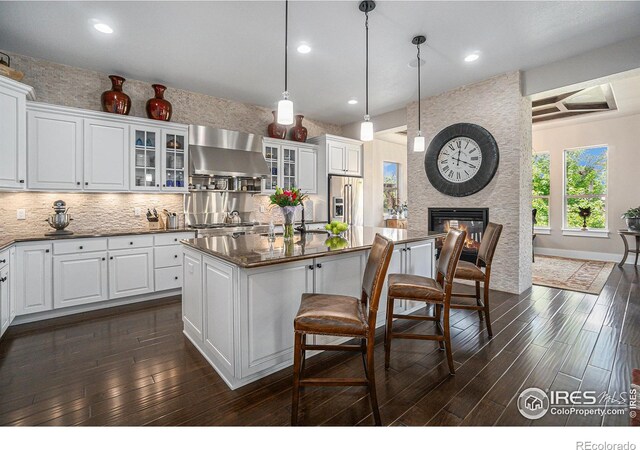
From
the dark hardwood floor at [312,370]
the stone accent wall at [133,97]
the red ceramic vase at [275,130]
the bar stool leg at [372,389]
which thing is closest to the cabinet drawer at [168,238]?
the dark hardwood floor at [312,370]

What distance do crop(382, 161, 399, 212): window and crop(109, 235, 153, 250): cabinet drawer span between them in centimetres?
535

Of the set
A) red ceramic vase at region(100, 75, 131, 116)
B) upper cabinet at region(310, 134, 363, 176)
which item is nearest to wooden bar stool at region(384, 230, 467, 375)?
upper cabinet at region(310, 134, 363, 176)

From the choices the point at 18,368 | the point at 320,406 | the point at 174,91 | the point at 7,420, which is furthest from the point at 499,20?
the point at 18,368

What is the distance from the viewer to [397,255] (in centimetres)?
301

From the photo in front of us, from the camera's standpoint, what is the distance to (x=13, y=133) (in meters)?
3.01

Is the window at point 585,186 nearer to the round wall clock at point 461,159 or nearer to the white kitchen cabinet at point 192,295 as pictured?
the round wall clock at point 461,159

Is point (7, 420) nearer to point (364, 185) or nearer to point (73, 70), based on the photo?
point (73, 70)

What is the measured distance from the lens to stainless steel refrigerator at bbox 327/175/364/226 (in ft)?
19.3

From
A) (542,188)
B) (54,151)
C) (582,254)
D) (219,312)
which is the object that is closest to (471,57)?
(219,312)

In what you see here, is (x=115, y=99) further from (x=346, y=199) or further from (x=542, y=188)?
(x=542, y=188)

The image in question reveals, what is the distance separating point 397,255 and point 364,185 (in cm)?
371

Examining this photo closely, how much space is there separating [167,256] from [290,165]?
8.55ft

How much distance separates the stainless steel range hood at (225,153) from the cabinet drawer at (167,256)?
3.75 ft

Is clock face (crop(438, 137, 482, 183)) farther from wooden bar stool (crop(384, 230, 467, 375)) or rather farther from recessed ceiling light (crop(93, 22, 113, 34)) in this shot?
recessed ceiling light (crop(93, 22, 113, 34))
